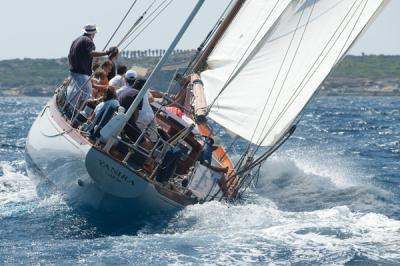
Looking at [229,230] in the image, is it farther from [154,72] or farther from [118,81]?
[118,81]

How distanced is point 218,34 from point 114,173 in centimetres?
669

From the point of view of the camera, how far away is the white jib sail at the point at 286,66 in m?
15.9

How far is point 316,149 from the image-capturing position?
30.0 m

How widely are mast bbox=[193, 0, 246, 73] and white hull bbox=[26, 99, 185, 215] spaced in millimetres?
4754

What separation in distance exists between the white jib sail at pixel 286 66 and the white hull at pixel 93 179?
8.03ft

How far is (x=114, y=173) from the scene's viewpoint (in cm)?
1395

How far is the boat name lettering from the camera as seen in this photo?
1394cm

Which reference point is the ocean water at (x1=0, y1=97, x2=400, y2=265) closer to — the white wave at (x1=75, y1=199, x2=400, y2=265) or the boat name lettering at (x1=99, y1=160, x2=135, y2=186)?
the white wave at (x1=75, y1=199, x2=400, y2=265)

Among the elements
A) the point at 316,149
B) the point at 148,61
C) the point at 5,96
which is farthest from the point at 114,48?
the point at 5,96

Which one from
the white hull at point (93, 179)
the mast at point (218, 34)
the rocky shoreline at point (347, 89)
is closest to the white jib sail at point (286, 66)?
the mast at point (218, 34)

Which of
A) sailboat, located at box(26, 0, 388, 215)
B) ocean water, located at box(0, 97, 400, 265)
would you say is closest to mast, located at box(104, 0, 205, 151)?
sailboat, located at box(26, 0, 388, 215)

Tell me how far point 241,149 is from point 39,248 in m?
16.0

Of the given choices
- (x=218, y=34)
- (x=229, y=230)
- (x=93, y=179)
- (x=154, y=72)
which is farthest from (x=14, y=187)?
(x=229, y=230)

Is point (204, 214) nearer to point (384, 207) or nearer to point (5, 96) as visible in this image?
point (384, 207)
